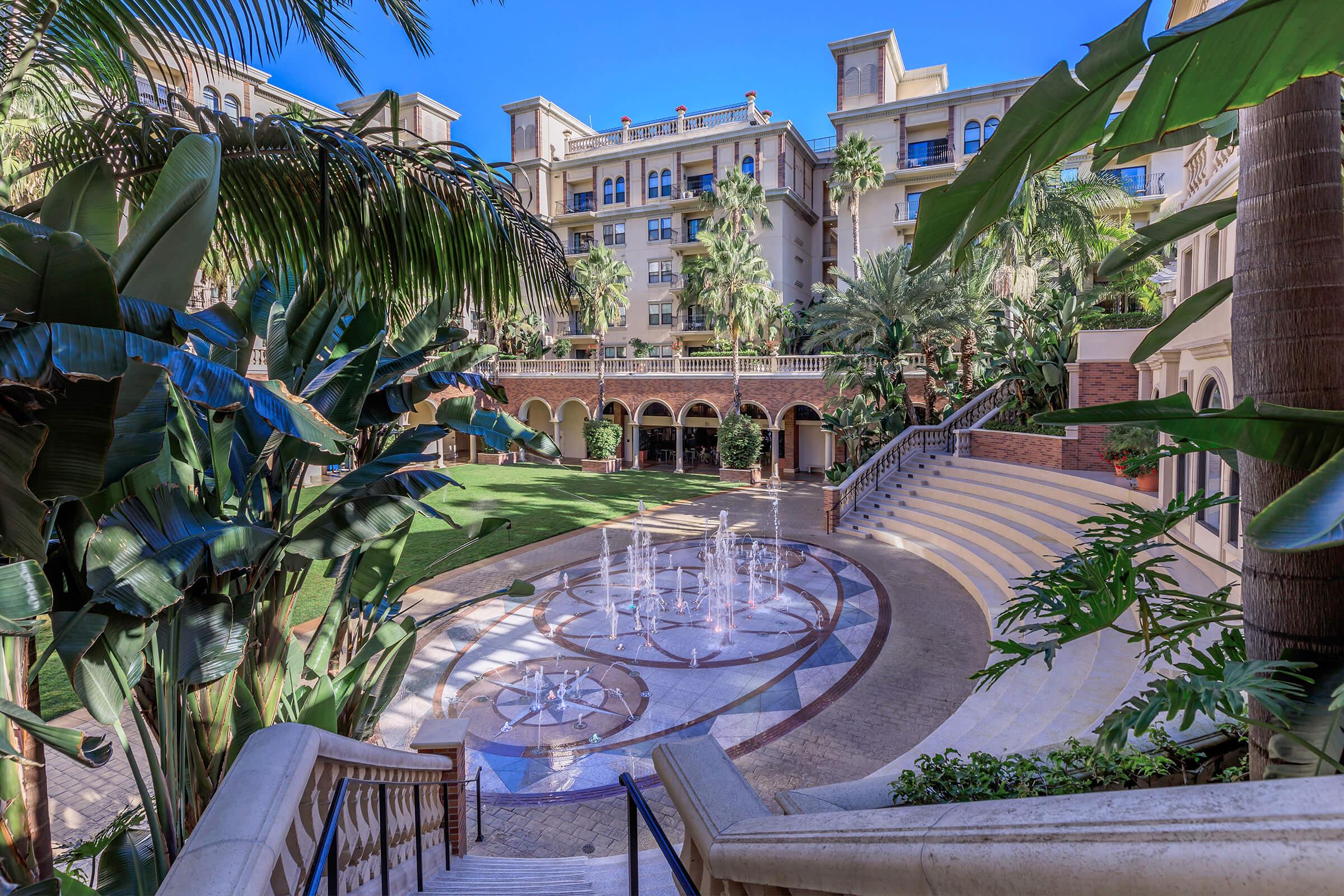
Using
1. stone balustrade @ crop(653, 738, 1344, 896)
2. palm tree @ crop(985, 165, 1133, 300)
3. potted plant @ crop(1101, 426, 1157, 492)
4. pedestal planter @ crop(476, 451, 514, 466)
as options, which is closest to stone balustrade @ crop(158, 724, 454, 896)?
stone balustrade @ crop(653, 738, 1344, 896)

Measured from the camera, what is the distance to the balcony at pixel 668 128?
133 feet

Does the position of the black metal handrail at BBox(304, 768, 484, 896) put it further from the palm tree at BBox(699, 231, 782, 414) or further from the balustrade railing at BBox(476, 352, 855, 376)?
the palm tree at BBox(699, 231, 782, 414)

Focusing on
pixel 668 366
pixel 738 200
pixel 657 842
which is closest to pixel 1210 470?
pixel 657 842

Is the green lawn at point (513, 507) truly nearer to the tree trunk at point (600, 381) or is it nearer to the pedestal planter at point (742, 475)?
the pedestal planter at point (742, 475)

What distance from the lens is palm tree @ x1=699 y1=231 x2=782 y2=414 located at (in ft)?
102

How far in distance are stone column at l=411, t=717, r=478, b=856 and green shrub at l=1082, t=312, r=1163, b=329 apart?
17.7 m

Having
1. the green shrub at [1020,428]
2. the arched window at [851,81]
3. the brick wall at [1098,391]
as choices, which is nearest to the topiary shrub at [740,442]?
the green shrub at [1020,428]

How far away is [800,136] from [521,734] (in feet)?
135

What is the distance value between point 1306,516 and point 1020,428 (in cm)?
2062

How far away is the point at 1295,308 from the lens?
2205 millimetres

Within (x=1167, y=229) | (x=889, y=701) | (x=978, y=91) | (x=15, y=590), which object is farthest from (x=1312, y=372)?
(x=978, y=91)

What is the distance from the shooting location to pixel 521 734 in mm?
8539

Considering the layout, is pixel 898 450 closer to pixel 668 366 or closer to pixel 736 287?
pixel 736 287

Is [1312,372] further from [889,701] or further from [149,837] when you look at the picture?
[889,701]
